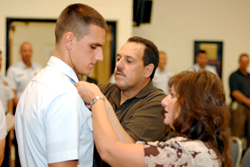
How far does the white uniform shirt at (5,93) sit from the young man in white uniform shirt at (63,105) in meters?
2.46

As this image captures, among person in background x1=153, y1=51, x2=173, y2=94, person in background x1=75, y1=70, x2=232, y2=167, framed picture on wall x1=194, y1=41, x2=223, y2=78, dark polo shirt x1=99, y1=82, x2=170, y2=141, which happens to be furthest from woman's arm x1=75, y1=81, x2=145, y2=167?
framed picture on wall x1=194, y1=41, x2=223, y2=78

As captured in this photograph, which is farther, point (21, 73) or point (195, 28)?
point (195, 28)

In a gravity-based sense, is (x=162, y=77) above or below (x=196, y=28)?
below

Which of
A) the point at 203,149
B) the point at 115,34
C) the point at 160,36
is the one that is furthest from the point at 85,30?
the point at 160,36

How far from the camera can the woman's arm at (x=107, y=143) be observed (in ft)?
3.91

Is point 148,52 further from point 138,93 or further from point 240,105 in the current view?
point 240,105

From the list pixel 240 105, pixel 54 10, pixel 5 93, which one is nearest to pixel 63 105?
pixel 5 93

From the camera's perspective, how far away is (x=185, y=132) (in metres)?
1.26

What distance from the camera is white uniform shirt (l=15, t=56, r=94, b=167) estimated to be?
3.35 ft

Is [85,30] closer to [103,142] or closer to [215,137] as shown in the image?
[103,142]

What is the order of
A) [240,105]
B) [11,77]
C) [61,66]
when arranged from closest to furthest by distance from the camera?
1. [61,66]
2. [11,77]
3. [240,105]

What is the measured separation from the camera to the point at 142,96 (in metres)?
1.84

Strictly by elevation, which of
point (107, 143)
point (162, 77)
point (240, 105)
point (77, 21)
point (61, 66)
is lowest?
point (240, 105)

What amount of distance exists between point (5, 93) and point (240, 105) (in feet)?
12.7
